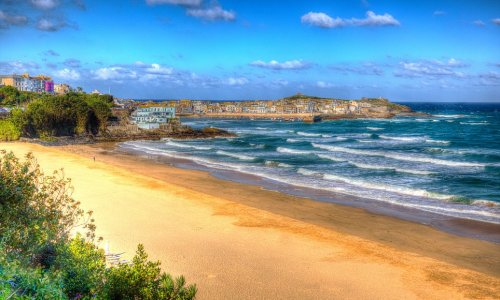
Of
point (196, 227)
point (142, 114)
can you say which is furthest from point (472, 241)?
point (142, 114)

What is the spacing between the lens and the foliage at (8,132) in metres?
49.7

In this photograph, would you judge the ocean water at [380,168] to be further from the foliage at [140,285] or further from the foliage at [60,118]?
the foliage at [140,285]

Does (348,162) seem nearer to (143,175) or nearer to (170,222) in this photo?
(143,175)

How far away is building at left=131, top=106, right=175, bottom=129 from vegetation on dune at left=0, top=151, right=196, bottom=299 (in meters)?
59.2

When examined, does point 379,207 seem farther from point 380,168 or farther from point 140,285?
point 140,285

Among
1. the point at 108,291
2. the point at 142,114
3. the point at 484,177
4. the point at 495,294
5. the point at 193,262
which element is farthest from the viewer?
the point at 142,114

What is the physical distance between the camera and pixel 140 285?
739cm

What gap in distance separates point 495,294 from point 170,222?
11.4 meters

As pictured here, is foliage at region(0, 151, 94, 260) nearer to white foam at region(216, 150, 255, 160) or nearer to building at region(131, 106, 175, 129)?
white foam at region(216, 150, 255, 160)

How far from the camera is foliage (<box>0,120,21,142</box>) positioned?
1956 inches

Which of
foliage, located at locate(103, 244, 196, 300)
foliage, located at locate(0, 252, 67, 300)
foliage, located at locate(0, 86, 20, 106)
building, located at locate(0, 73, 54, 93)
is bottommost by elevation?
foliage, located at locate(103, 244, 196, 300)

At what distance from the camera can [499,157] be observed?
38.5 meters

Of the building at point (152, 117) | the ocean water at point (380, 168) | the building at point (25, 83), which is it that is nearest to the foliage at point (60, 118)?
the building at point (152, 117)

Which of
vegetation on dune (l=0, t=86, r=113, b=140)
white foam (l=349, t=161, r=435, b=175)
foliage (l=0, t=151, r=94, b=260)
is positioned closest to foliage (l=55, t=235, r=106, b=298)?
foliage (l=0, t=151, r=94, b=260)
